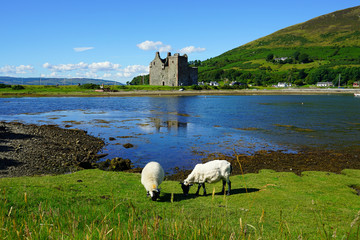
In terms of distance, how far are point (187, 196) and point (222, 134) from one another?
2319 cm

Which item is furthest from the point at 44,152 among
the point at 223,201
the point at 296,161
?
the point at 296,161

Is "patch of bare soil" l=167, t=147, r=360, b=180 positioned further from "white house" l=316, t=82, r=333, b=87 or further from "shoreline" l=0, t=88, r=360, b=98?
"white house" l=316, t=82, r=333, b=87

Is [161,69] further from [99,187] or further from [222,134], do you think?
[99,187]

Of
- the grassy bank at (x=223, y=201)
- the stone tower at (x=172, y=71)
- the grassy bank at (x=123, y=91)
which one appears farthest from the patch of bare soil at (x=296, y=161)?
the stone tower at (x=172, y=71)

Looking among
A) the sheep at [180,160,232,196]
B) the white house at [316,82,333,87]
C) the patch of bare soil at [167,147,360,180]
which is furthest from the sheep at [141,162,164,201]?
the white house at [316,82,333,87]

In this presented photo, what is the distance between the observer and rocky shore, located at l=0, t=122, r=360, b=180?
1845cm

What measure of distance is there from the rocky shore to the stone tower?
125 metres

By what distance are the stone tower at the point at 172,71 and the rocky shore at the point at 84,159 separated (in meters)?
125

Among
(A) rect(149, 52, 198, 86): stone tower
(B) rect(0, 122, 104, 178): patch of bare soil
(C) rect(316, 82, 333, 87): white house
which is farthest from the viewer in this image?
(C) rect(316, 82, 333, 87): white house

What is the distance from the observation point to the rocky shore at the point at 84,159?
18.5 meters

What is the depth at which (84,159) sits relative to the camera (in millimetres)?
21625

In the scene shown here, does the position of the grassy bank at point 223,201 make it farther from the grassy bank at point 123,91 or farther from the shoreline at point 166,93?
the grassy bank at point 123,91

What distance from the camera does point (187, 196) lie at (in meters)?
11.8

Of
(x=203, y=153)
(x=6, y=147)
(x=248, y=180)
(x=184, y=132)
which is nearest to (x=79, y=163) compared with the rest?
(x=6, y=147)
